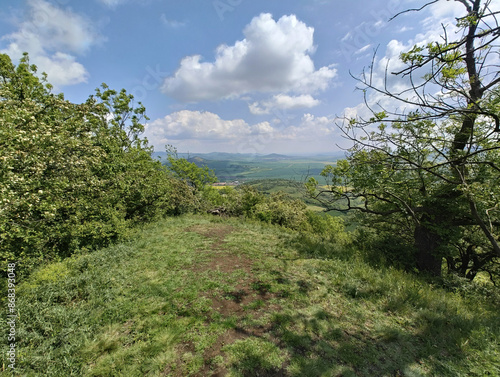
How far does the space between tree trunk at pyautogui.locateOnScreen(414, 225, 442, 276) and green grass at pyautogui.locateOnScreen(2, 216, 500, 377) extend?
137 centimetres

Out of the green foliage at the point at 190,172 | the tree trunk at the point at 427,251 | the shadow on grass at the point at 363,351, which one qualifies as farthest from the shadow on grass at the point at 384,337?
the green foliage at the point at 190,172

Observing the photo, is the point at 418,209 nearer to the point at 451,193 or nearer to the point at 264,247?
the point at 451,193

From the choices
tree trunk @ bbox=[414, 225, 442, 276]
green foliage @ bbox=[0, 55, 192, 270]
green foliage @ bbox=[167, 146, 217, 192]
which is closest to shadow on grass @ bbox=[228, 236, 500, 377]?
tree trunk @ bbox=[414, 225, 442, 276]

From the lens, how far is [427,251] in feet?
27.1

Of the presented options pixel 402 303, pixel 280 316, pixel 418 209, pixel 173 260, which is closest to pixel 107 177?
pixel 173 260

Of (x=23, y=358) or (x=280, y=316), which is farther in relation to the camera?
(x=280, y=316)

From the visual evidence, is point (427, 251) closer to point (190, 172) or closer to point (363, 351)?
point (363, 351)

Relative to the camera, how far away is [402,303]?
16.1 ft

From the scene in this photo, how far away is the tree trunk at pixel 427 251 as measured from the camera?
813 centimetres

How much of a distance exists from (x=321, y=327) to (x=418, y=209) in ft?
21.5

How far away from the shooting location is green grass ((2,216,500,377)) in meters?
3.33

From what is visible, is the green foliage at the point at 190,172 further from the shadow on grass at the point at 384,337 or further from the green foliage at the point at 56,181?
the shadow on grass at the point at 384,337

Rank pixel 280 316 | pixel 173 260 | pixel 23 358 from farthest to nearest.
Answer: pixel 173 260 → pixel 280 316 → pixel 23 358

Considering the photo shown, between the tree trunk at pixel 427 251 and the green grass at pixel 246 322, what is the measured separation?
4.49 feet
